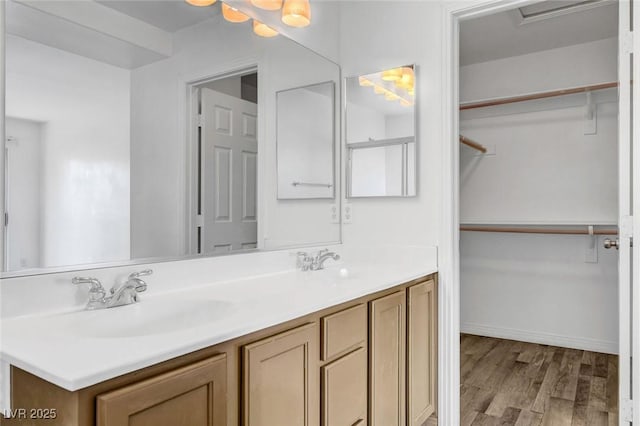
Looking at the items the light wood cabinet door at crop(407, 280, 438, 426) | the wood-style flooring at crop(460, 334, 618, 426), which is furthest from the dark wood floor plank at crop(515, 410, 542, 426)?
the light wood cabinet door at crop(407, 280, 438, 426)

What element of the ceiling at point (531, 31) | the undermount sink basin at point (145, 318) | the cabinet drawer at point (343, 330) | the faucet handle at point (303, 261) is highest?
the ceiling at point (531, 31)

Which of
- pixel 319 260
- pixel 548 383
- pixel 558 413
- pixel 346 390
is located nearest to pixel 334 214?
pixel 319 260

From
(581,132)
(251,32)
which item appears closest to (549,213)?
(581,132)

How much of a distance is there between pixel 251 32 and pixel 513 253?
283cm

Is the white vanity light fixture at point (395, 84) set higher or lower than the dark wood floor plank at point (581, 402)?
higher

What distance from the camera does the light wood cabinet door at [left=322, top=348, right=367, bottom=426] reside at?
1392mm

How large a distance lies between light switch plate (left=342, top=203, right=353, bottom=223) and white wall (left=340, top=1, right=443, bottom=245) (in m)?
0.03

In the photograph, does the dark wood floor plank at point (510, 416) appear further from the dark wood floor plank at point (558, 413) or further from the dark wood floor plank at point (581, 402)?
the dark wood floor plank at point (581, 402)

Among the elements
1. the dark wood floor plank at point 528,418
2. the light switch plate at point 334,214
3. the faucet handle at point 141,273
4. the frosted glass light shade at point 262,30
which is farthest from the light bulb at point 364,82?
the dark wood floor plank at point 528,418

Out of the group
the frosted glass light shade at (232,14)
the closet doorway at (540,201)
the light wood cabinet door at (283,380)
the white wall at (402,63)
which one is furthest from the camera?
the closet doorway at (540,201)

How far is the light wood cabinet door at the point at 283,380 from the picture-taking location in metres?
1.09

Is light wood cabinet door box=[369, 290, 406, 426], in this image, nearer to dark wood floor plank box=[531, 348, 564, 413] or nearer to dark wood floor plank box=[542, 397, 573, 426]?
dark wood floor plank box=[542, 397, 573, 426]

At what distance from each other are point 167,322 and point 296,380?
1.37 ft

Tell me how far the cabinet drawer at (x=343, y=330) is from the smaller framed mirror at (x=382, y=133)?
0.90 m
